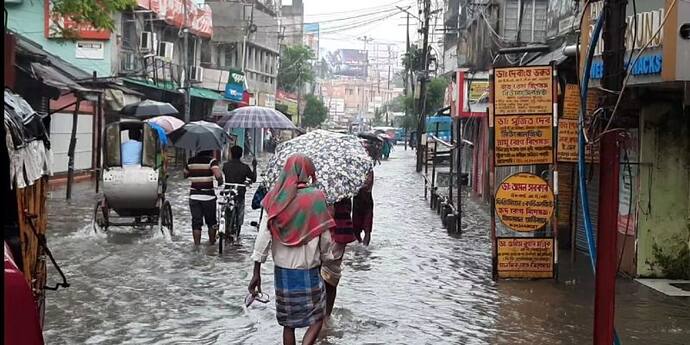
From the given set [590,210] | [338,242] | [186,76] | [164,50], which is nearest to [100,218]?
[338,242]

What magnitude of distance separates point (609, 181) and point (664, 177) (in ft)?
18.4

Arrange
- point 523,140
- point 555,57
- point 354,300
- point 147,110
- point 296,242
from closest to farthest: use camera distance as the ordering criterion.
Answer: point 296,242
point 354,300
point 523,140
point 555,57
point 147,110

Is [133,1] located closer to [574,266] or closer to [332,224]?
[574,266]

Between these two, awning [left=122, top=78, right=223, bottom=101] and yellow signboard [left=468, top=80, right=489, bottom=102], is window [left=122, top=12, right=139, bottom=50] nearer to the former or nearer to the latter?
awning [left=122, top=78, right=223, bottom=101]

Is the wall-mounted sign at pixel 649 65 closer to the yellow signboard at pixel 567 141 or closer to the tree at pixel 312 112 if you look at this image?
the yellow signboard at pixel 567 141

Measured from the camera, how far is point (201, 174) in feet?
41.2

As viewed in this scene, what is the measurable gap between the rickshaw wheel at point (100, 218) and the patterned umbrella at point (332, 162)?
19.8 ft

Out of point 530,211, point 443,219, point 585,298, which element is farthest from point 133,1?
point 585,298

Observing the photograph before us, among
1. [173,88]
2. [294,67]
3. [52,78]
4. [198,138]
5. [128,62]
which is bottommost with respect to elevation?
[198,138]

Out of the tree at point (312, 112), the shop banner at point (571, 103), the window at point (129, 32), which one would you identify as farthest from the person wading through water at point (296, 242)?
the tree at point (312, 112)

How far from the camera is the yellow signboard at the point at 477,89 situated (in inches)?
760

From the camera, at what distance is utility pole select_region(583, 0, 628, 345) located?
5.45 meters

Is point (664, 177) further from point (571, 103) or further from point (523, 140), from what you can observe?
point (523, 140)

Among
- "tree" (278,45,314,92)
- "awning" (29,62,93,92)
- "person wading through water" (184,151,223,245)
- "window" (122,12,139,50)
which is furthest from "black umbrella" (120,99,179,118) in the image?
"tree" (278,45,314,92)
